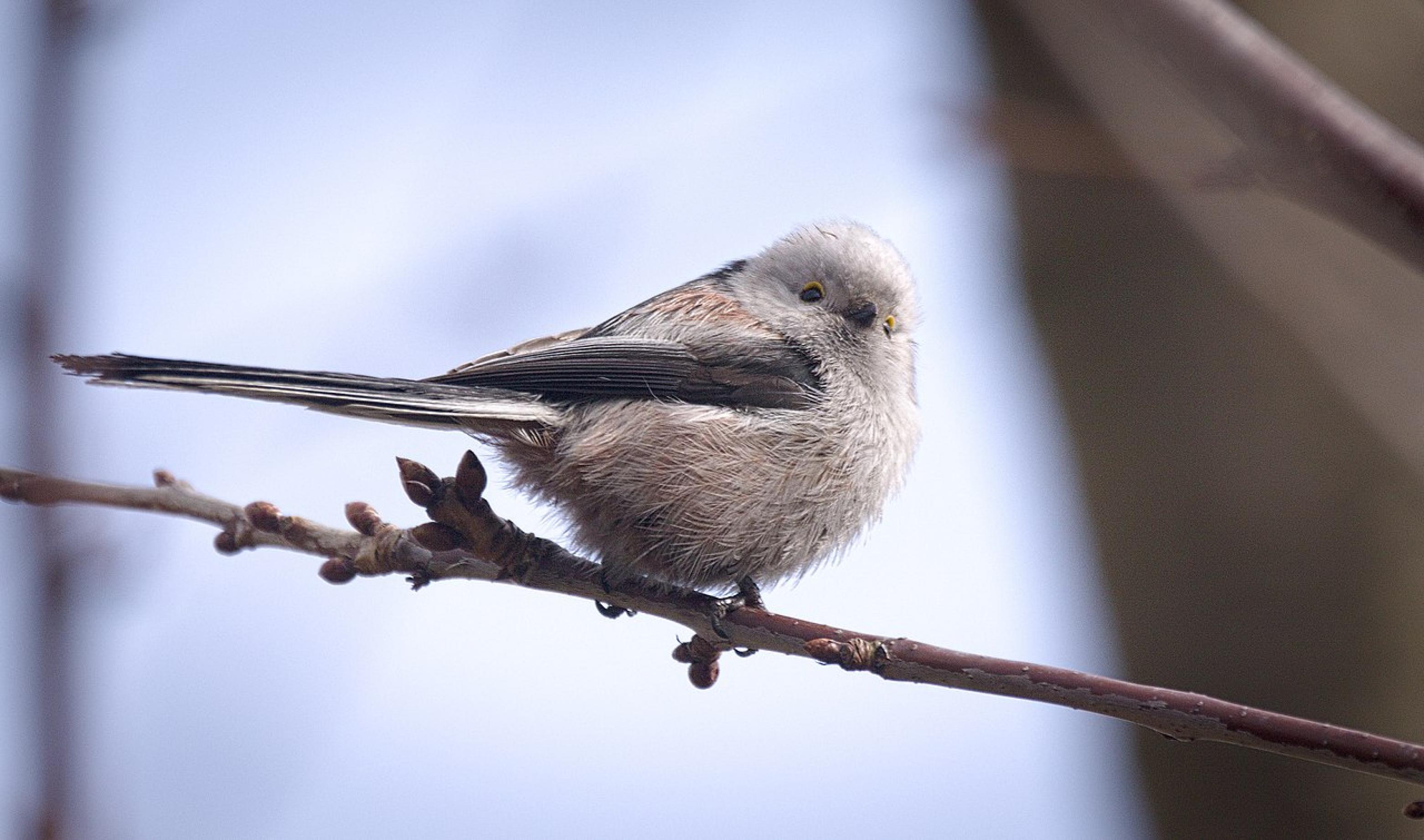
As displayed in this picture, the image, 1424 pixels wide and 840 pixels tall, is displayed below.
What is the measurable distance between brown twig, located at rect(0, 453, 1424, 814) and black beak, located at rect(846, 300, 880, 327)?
3.45ft

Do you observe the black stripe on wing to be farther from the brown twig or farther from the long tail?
the brown twig

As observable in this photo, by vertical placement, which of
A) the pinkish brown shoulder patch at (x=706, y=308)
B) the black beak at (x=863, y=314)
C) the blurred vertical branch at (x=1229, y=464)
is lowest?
the blurred vertical branch at (x=1229, y=464)

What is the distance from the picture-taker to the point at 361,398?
2402mm

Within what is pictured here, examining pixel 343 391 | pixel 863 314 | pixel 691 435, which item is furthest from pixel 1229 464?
pixel 343 391

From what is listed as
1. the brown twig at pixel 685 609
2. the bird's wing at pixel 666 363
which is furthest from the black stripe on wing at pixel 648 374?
the brown twig at pixel 685 609

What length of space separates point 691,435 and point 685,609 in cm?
47

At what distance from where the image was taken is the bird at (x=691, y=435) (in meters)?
2.81

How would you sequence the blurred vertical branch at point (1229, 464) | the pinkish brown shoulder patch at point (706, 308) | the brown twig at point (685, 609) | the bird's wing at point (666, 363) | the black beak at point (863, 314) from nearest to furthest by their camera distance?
the brown twig at point (685, 609) < the bird's wing at point (666, 363) < the pinkish brown shoulder patch at point (706, 308) < the black beak at point (863, 314) < the blurred vertical branch at point (1229, 464)

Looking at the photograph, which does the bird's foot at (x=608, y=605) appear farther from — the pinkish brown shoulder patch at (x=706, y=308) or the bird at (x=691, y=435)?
the pinkish brown shoulder patch at (x=706, y=308)

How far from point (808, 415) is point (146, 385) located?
161cm

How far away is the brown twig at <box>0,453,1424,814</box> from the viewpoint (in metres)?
1.68

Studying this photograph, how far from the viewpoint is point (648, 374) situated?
9.87ft

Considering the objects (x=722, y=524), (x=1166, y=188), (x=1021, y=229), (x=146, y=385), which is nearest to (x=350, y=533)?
(x=146, y=385)

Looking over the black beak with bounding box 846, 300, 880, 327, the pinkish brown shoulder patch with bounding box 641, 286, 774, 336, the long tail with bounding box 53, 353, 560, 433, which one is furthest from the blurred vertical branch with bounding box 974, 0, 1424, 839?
the long tail with bounding box 53, 353, 560, 433
